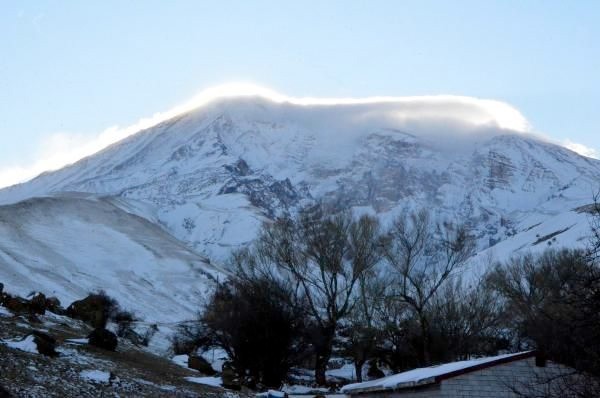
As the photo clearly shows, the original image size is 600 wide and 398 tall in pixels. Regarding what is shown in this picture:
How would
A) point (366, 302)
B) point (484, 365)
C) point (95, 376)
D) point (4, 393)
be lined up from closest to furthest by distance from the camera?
point (4, 393), point (95, 376), point (484, 365), point (366, 302)

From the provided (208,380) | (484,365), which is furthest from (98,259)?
(484,365)

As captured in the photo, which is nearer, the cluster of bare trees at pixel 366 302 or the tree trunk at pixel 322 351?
the tree trunk at pixel 322 351

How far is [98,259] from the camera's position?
79625 mm

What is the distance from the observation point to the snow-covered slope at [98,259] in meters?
62.1

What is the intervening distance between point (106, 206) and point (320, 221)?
2871 inches

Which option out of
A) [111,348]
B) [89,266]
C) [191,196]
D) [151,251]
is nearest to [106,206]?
[151,251]

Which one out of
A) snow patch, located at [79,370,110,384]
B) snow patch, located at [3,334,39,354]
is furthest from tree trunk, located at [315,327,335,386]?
snow patch, located at [3,334,39,354]

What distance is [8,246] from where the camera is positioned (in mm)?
69625

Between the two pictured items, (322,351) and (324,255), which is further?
(324,255)

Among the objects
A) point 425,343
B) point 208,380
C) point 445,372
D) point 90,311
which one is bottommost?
point 445,372

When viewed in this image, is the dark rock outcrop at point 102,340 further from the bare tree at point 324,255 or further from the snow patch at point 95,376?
the bare tree at point 324,255

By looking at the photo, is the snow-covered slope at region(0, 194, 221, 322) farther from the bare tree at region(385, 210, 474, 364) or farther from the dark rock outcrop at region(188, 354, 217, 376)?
the dark rock outcrop at region(188, 354, 217, 376)

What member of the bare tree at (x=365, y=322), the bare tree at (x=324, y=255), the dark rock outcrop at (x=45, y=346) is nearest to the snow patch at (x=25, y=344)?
the dark rock outcrop at (x=45, y=346)

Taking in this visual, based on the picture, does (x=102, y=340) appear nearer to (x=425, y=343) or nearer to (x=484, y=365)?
(x=484, y=365)
